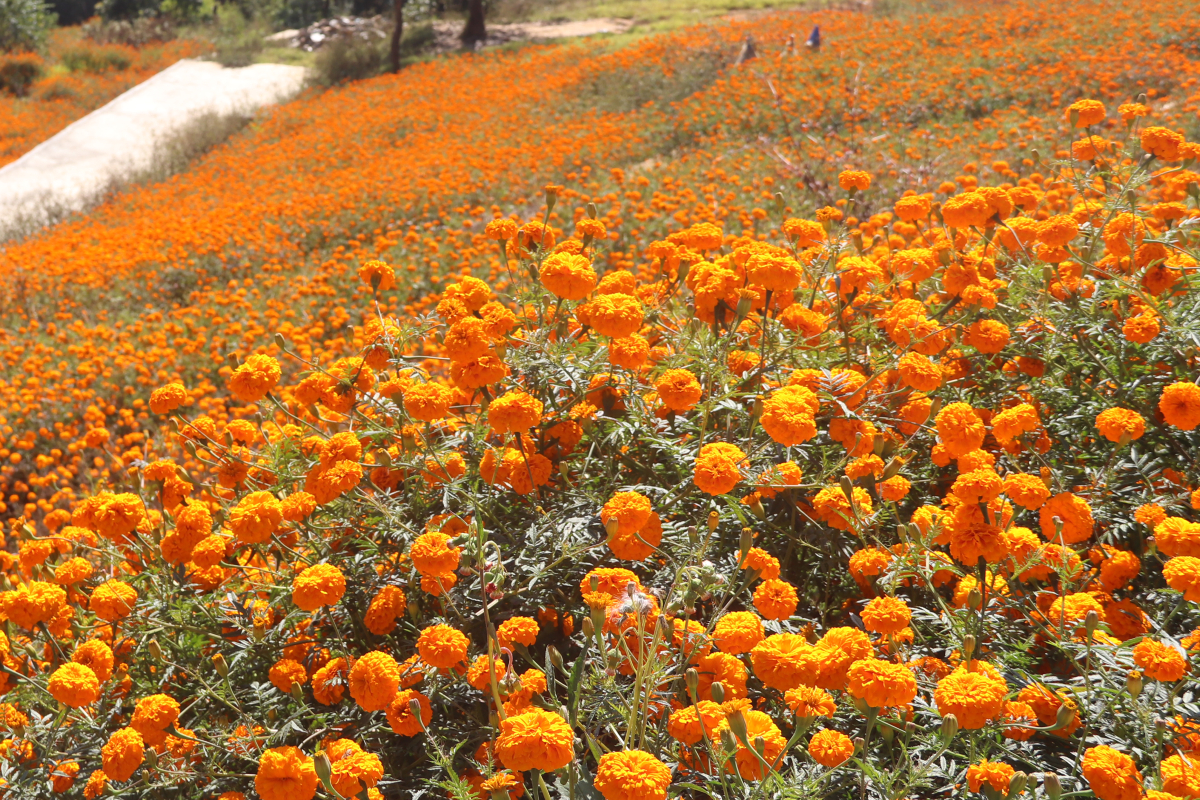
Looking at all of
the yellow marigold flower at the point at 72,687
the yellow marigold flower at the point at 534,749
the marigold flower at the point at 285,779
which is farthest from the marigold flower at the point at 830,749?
the yellow marigold flower at the point at 72,687

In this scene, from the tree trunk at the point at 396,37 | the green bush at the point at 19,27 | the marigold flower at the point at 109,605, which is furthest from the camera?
the green bush at the point at 19,27

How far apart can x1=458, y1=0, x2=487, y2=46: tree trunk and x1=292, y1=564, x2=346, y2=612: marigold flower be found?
21.0 m

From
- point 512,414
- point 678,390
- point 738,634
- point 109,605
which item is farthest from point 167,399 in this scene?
point 738,634

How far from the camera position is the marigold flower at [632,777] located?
1.25 m

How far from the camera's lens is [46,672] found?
2273 millimetres

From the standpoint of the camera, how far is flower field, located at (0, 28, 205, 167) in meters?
16.5

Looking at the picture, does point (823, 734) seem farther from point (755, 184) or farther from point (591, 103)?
point (591, 103)

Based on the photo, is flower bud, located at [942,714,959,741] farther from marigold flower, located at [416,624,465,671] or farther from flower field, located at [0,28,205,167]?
flower field, located at [0,28,205,167]

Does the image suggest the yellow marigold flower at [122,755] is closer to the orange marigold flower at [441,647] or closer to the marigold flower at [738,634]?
the orange marigold flower at [441,647]

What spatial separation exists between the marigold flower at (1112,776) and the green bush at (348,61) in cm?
1977

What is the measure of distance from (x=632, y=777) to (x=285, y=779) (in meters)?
0.71

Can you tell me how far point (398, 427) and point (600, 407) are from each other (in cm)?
61

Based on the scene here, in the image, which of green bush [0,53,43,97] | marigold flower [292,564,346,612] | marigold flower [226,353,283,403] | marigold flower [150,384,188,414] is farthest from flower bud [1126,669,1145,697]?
green bush [0,53,43,97]

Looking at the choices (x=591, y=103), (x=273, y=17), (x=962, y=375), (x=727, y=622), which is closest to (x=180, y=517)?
(x=727, y=622)
